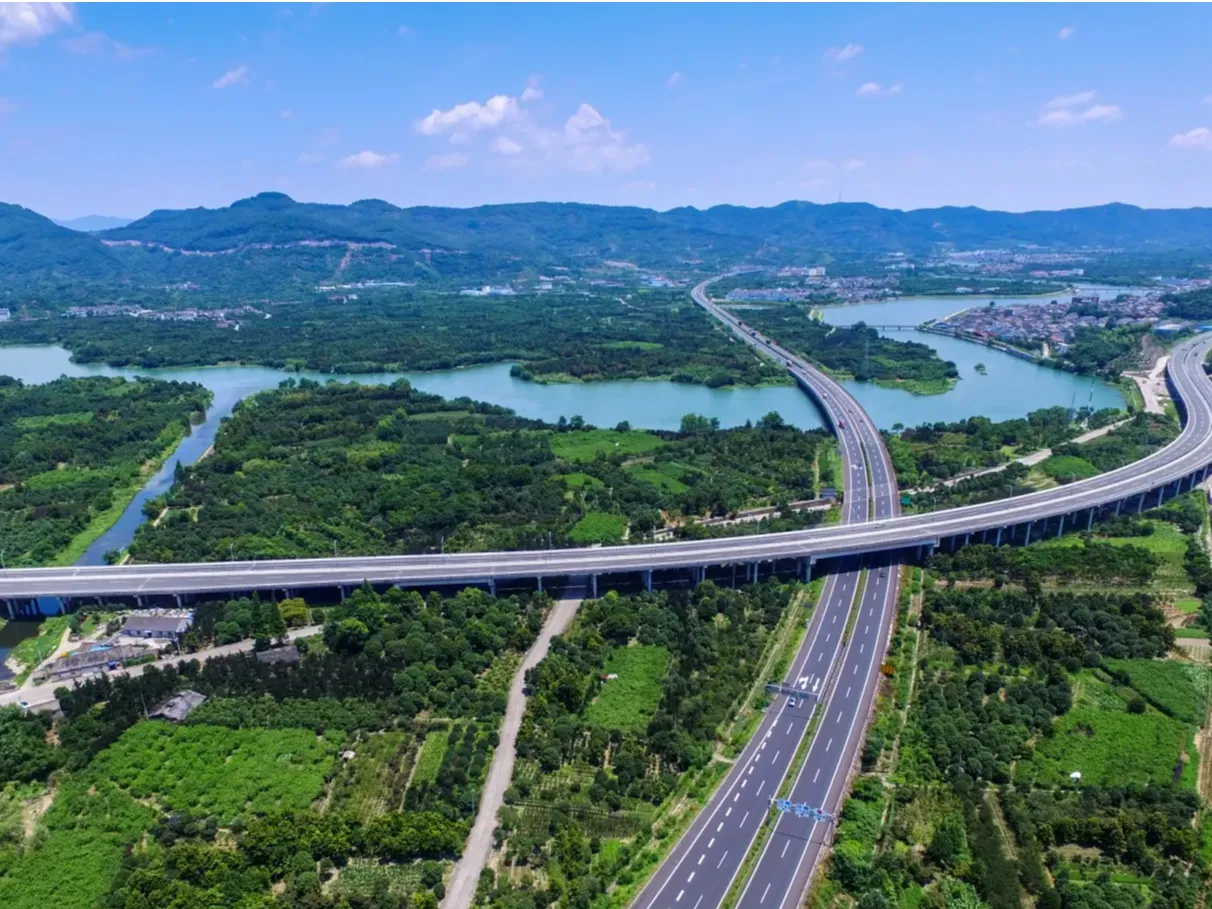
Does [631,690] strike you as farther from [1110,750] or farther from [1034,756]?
[1110,750]

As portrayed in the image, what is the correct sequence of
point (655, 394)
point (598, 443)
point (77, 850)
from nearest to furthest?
point (77, 850) < point (598, 443) < point (655, 394)

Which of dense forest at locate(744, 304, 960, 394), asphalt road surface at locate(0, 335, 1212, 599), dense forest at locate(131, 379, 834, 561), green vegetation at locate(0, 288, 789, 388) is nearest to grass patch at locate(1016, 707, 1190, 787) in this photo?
asphalt road surface at locate(0, 335, 1212, 599)

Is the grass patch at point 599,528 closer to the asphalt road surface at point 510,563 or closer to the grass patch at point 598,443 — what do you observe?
the asphalt road surface at point 510,563

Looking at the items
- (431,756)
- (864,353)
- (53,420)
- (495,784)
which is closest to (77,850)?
(431,756)

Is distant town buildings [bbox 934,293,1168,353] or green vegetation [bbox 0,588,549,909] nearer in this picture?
green vegetation [bbox 0,588,549,909]

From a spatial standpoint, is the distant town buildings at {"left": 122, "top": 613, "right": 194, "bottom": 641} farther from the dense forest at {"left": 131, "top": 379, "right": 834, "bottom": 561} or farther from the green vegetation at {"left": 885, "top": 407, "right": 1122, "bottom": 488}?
the green vegetation at {"left": 885, "top": 407, "right": 1122, "bottom": 488}

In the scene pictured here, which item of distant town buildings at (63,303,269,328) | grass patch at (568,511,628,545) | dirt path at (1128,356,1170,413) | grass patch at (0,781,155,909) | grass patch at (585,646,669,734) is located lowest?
grass patch at (0,781,155,909)

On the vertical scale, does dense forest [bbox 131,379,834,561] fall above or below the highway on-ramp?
above
